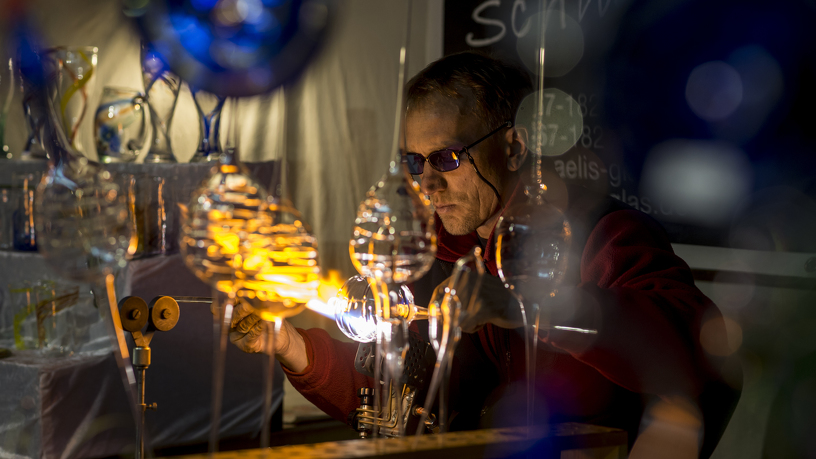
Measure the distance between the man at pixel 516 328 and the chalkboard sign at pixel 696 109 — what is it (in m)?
0.45

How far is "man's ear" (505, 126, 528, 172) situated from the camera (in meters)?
1.21

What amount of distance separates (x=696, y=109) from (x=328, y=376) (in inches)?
43.2

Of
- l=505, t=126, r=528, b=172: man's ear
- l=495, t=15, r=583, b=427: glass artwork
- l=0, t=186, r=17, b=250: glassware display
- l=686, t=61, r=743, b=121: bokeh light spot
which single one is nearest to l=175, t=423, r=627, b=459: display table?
Result: l=495, t=15, r=583, b=427: glass artwork

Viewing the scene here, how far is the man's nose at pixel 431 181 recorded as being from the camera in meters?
1.29

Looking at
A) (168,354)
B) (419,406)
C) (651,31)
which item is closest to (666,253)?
(419,406)

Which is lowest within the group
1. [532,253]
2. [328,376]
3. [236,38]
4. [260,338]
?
[328,376]

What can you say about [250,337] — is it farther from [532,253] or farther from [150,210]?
[532,253]

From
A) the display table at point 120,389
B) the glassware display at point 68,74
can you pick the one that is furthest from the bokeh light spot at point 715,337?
the display table at point 120,389

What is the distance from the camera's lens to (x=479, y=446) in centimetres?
68

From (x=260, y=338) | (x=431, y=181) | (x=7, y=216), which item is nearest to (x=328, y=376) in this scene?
(x=260, y=338)

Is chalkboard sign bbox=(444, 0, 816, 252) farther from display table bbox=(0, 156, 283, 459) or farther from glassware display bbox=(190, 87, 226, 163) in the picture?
display table bbox=(0, 156, 283, 459)

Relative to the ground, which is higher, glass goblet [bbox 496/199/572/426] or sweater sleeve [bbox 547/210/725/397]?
glass goblet [bbox 496/199/572/426]

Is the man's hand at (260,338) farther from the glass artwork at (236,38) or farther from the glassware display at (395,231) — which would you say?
the glass artwork at (236,38)

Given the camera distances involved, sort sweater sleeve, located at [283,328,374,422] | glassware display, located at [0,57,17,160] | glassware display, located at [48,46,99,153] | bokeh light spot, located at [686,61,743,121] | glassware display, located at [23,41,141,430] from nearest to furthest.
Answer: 1. glassware display, located at [23,41,141,430]
2. glassware display, located at [48,46,99,153]
3. glassware display, located at [0,57,17,160]
4. sweater sleeve, located at [283,328,374,422]
5. bokeh light spot, located at [686,61,743,121]
